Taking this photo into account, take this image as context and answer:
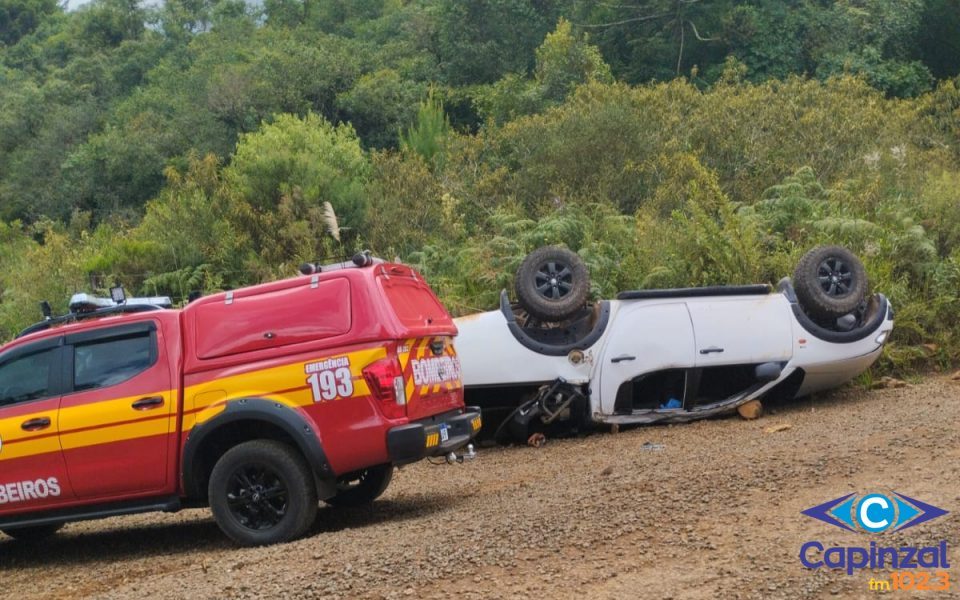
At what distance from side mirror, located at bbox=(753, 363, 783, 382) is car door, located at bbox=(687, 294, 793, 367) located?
0.20 ft

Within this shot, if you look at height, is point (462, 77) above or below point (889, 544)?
above

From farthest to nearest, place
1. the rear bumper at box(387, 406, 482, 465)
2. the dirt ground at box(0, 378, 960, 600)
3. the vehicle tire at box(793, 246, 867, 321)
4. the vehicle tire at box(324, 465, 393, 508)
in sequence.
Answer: the vehicle tire at box(793, 246, 867, 321) < the vehicle tire at box(324, 465, 393, 508) < the rear bumper at box(387, 406, 482, 465) < the dirt ground at box(0, 378, 960, 600)

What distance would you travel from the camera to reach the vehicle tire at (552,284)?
1141 centimetres

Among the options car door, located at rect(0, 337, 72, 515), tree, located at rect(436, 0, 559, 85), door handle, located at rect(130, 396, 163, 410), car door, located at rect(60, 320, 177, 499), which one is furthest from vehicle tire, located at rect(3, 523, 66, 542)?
tree, located at rect(436, 0, 559, 85)

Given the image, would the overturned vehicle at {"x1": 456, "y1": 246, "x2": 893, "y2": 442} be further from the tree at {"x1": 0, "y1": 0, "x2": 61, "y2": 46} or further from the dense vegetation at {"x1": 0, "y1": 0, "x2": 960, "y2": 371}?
the tree at {"x1": 0, "y1": 0, "x2": 61, "y2": 46}

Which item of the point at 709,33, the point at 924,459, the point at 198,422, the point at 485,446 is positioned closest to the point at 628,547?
the point at 924,459

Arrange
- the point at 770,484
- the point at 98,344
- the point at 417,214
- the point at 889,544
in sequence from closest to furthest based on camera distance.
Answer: the point at 889,544 < the point at 770,484 < the point at 98,344 < the point at 417,214

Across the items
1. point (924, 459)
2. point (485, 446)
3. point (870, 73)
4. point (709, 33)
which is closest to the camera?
point (924, 459)

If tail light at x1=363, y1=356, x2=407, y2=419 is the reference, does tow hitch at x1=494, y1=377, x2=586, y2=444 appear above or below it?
below

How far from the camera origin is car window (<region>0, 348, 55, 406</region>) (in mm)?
8109

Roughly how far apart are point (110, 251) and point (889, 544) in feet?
65.8

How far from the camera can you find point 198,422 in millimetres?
7594

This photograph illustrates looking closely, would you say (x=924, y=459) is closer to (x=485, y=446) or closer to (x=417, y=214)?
(x=485, y=446)

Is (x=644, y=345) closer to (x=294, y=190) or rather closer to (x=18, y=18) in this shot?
(x=294, y=190)
